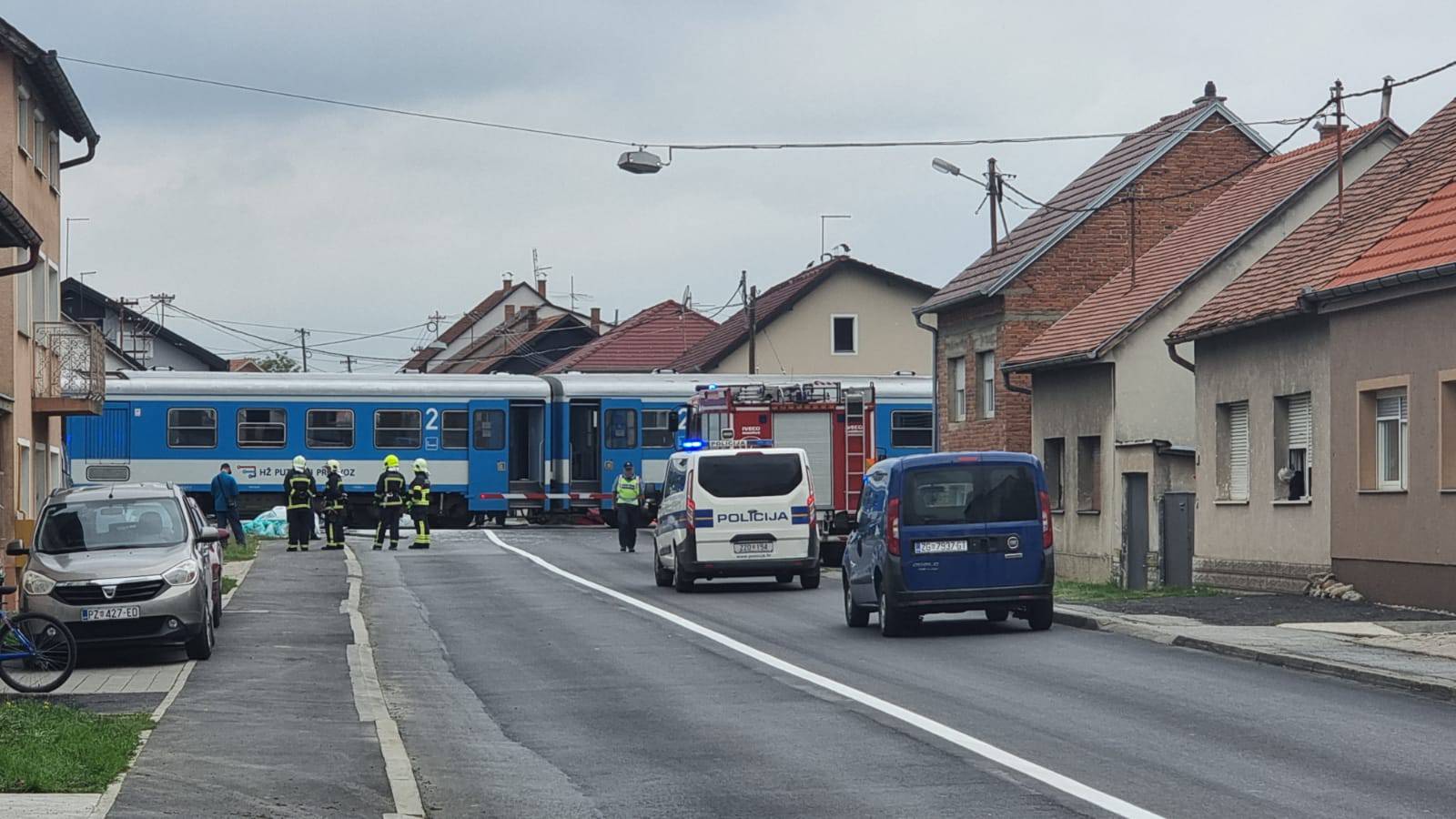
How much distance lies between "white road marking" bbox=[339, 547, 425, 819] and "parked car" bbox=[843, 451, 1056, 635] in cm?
508

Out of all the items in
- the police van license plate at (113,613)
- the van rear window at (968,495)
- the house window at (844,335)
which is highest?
the house window at (844,335)

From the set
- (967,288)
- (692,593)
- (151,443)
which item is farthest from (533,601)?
(151,443)

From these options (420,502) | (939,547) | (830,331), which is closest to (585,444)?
(420,502)

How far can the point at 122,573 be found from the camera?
57.6 ft

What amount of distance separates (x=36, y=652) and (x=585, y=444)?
32.5 metres

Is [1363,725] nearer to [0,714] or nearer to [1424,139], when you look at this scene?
[0,714]

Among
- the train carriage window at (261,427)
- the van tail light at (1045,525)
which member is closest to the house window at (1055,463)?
the van tail light at (1045,525)

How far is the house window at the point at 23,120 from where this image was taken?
29473mm

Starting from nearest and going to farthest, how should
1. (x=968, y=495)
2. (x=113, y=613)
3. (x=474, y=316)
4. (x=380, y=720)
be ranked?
(x=380, y=720), (x=113, y=613), (x=968, y=495), (x=474, y=316)

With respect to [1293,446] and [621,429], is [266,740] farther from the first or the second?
[621,429]

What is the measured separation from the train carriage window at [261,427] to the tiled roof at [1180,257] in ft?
59.2

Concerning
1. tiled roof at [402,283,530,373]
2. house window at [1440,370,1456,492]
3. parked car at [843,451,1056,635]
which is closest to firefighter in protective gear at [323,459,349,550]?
parked car at [843,451,1056,635]

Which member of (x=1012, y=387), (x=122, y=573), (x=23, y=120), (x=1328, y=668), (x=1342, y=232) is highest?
(x=23, y=120)

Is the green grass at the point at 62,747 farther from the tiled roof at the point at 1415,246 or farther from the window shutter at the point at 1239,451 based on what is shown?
the window shutter at the point at 1239,451
